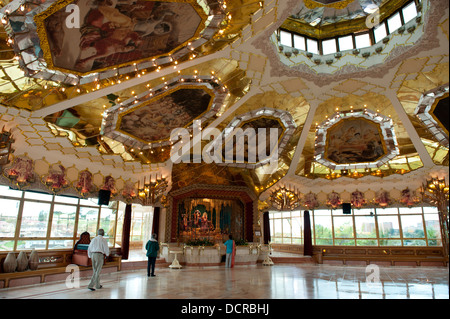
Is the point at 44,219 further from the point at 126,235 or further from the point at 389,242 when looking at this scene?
the point at 389,242

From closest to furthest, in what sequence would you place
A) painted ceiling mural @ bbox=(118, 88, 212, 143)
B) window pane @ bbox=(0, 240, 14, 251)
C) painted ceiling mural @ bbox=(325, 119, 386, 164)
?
painted ceiling mural @ bbox=(118, 88, 212, 143) < window pane @ bbox=(0, 240, 14, 251) < painted ceiling mural @ bbox=(325, 119, 386, 164)

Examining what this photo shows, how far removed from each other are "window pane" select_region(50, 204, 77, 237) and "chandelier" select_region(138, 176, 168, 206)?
335 cm

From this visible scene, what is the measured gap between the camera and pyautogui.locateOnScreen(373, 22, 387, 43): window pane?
10.9 m

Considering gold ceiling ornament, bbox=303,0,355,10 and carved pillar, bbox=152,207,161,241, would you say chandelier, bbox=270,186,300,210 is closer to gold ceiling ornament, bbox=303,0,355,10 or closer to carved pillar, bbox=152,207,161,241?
carved pillar, bbox=152,207,161,241

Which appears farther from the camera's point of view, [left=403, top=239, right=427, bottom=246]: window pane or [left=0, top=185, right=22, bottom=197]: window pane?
[left=403, top=239, right=427, bottom=246]: window pane

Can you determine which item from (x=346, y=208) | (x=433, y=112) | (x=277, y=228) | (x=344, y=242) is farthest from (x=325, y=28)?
(x=277, y=228)

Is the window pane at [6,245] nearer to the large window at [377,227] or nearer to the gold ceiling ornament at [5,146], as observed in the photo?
the gold ceiling ornament at [5,146]

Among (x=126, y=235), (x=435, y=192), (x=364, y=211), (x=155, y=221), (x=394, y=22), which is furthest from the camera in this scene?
(x=364, y=211)

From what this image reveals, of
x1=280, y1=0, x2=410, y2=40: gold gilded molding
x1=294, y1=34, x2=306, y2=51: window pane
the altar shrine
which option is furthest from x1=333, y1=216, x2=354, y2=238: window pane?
x1=294, y1=34, x2=306, y2=51: window pane

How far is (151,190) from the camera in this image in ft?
50.8

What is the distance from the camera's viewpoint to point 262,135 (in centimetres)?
1452

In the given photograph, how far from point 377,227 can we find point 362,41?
12571 mm
